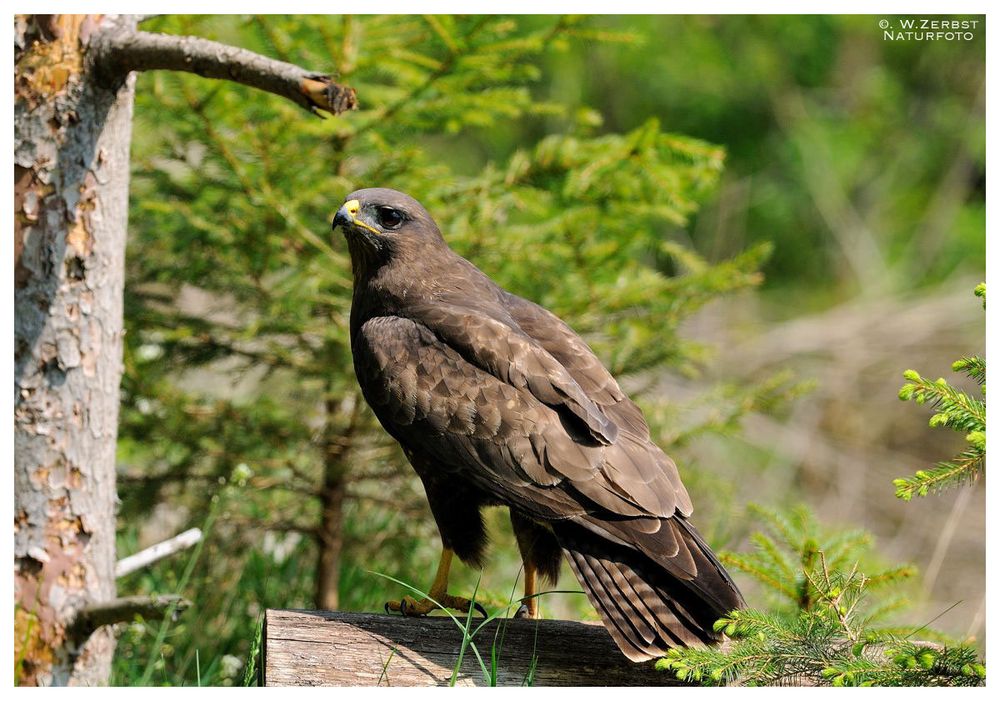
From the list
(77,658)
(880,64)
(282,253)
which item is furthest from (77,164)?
(880,64)

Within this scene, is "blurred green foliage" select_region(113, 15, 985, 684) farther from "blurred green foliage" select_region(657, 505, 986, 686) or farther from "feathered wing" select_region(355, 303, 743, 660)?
"blurred green foliage" select_region(657, 505, 986, 686)

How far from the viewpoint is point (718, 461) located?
29.3 feet

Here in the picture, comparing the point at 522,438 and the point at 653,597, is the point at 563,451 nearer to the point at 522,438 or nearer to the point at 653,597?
the point at 522,438

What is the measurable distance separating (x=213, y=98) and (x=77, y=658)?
217 centimetres

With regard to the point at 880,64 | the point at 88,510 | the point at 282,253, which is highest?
the point at 880,64

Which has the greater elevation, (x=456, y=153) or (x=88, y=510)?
(x=456, y=153)

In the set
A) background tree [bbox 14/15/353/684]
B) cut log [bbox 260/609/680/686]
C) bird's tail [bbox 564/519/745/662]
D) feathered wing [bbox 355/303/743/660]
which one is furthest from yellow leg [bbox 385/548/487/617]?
background tree [bbox 14/15/353/684]

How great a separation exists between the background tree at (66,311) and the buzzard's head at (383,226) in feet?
2.56

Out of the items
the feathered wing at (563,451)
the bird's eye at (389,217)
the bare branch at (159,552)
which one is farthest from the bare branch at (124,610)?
the bird's eye at (389,217)

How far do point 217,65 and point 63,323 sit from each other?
3.36 ft

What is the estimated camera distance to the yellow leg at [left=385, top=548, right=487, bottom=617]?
11.5 ft

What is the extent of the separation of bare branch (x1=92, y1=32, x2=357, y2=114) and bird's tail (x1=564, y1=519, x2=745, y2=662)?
4.93 ft

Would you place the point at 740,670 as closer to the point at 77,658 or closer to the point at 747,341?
the point at 77,658

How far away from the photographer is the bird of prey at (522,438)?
3.02 meters
